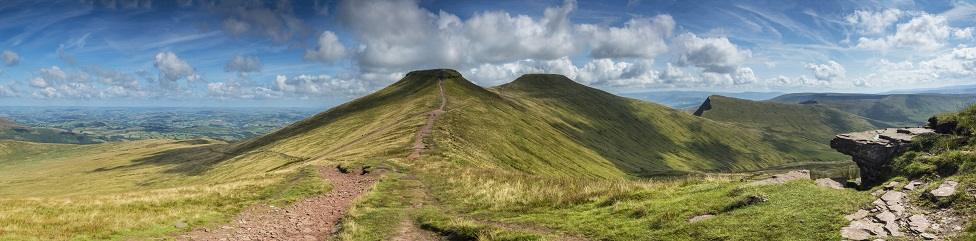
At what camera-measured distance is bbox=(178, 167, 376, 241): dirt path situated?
1114 inches

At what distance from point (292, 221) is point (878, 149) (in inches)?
1424

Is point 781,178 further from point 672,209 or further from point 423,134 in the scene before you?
point 423,134

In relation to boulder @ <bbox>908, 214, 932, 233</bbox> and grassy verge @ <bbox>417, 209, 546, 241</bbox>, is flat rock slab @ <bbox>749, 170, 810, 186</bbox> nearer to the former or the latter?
boulder @ <bbox>908, 214, 932, 233</bbox>

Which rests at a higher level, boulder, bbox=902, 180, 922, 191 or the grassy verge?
boulder, bbox=902, 180, 922, 191

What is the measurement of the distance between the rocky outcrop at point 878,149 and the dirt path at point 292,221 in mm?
31346

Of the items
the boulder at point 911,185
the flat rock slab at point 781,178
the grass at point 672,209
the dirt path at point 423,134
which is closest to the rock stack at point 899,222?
the grass at point 672,209

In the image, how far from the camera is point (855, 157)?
3250cm

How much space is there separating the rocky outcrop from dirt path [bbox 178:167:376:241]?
31346 mm

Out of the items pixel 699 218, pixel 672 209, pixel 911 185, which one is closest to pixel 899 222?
pixel 911 185

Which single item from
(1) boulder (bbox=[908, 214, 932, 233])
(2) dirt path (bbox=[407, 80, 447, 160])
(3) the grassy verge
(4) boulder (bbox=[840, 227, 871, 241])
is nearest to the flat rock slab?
(1) boulder (bbox=[908, 214, 932, 233])

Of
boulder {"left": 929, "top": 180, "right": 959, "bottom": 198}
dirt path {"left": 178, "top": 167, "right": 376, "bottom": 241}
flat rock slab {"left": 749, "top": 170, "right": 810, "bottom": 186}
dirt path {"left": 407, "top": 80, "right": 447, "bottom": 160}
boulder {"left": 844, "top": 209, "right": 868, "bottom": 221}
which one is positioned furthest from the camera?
dirt path {"left": 407, "top": 80, "right": 447, "bottom": 160}

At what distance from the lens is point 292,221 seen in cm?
3247

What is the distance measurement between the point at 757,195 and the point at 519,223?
37.5ft

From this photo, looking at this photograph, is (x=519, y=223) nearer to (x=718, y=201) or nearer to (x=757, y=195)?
(x=718, y=201)
